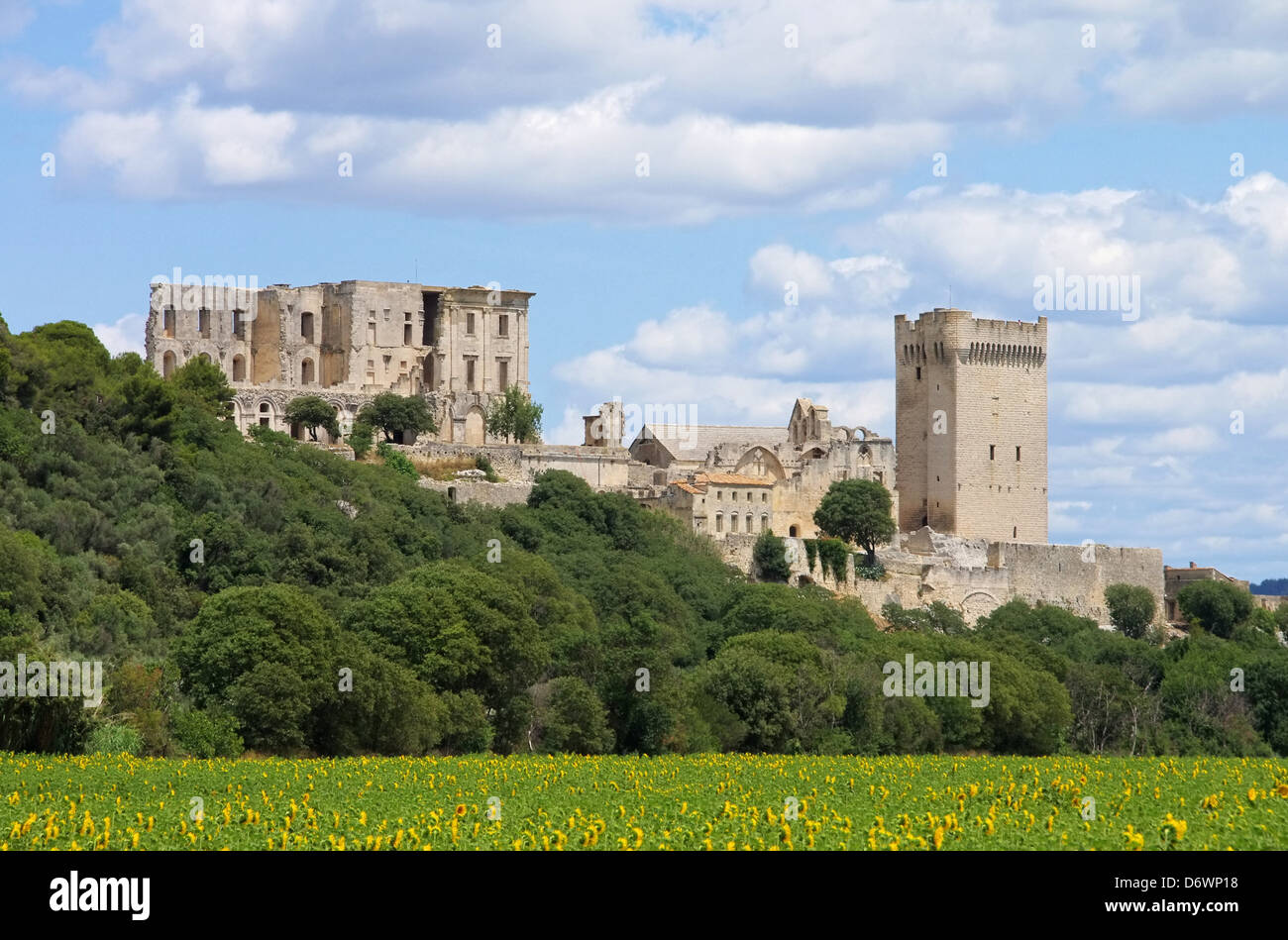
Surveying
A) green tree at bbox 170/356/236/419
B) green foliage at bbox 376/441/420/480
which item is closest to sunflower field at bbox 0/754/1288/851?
green foliage at bbox 376/441/420/480

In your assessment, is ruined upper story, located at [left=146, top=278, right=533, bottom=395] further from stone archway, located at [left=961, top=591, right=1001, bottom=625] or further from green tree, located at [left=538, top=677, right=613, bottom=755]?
green tree, located at [left=538, top=677, right=613, bottom=755]

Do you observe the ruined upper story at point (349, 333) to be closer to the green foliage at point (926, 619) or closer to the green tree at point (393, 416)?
the green tree at point (393, 416)

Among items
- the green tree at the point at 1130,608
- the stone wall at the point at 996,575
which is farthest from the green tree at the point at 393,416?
the green tree at the point at 1130,608

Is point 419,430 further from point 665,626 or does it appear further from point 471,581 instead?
point 471,581

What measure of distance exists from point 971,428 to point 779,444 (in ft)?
31.2

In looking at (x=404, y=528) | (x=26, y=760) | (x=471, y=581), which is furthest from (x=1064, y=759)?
(x=404, y=528)

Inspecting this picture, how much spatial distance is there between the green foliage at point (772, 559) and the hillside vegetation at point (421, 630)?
2.26 metres

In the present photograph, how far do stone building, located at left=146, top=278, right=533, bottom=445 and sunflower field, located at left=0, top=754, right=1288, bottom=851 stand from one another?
51.5 m

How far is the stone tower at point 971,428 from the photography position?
9625cm

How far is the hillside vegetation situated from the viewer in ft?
160

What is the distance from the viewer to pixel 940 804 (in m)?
32.6

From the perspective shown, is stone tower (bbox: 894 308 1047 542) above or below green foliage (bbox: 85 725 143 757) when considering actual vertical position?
above

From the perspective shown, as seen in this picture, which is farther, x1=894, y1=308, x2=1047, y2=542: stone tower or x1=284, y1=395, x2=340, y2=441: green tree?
x1=894, y1=308, x2=1047, y2=542: stone tower

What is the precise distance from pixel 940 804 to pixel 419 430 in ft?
196
